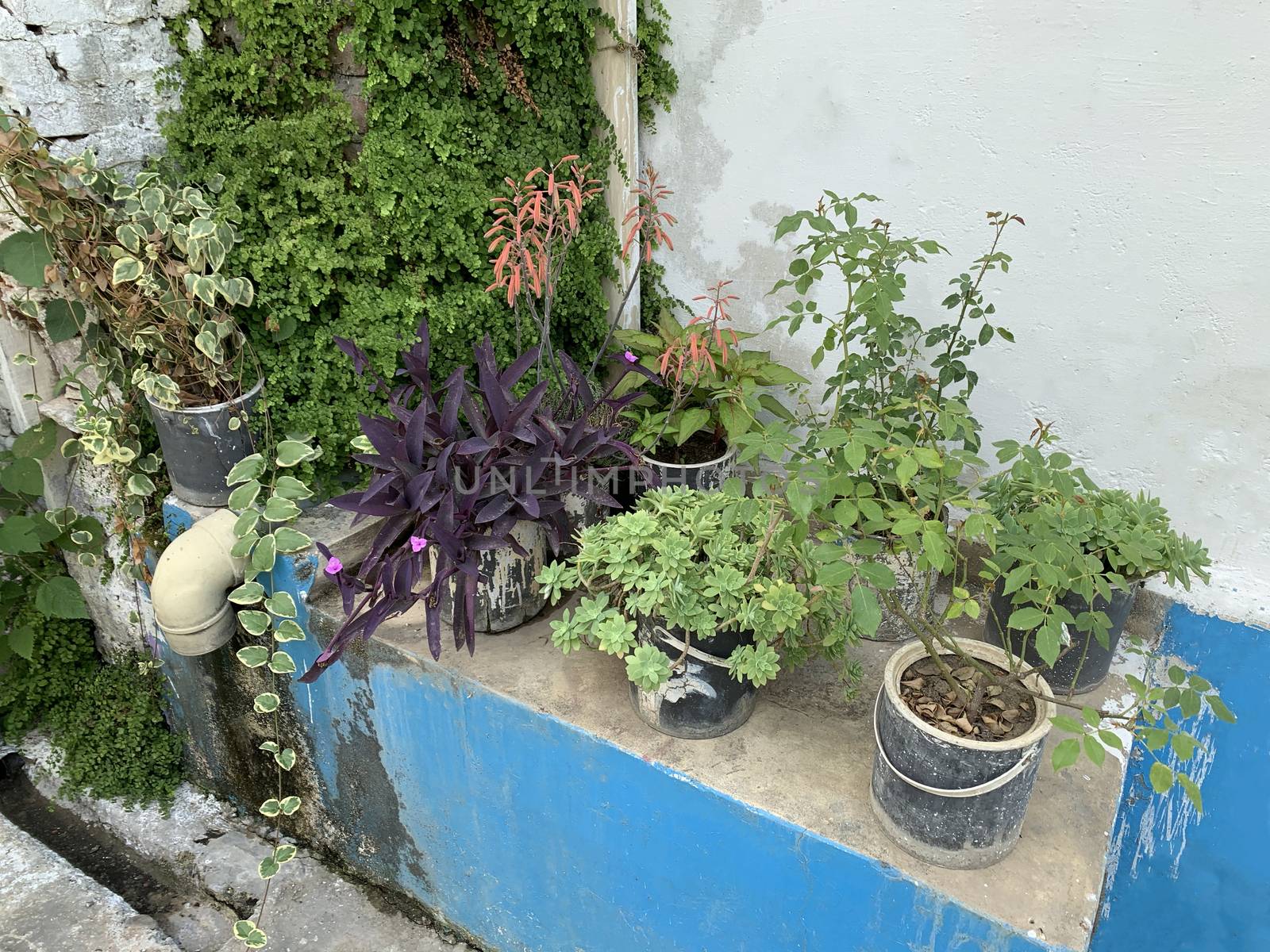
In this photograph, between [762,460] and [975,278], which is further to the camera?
[762,460]

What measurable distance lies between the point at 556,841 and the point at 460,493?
98cm

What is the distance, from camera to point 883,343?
7.13ft

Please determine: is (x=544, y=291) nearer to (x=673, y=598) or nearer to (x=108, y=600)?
(x=673, y=598)

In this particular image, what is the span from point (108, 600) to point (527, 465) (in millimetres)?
A: 1942

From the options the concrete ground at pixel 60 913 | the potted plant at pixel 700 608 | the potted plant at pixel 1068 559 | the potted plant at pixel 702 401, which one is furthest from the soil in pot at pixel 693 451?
the concrete ground at pixel 60 913

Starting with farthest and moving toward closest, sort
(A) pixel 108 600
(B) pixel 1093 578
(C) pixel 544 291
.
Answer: (A) pixel 108 600 < (C) pixel 544 291 < (B) pixel 1093 578

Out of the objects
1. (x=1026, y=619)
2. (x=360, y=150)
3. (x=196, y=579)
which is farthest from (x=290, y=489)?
(x=1026, y=619)

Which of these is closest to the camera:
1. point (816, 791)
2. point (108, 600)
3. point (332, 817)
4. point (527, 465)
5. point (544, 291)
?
point (816, 791)

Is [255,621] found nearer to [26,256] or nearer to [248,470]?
[248,470]

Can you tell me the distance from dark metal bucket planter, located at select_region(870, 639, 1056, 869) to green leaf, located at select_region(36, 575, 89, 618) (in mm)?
2584

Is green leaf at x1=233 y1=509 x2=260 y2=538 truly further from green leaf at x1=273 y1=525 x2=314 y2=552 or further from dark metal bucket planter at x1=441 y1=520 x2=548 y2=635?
dark metal bucket planter at x1=441 y1=520 x2=548 y2=635

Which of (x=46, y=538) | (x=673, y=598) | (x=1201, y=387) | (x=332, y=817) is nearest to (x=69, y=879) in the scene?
(x=332, y=817)

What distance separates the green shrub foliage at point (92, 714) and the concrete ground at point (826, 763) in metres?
1.21

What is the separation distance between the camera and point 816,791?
1.98m
